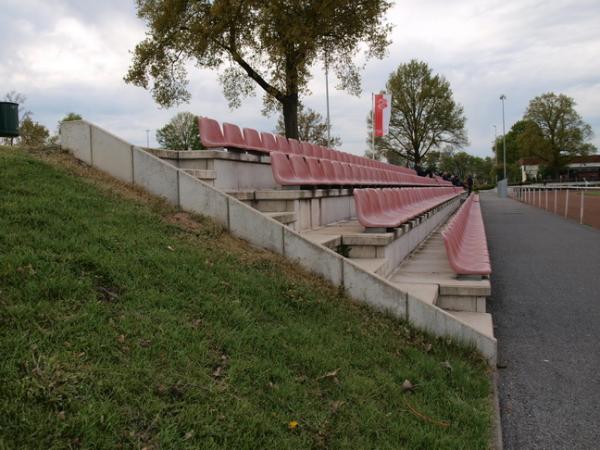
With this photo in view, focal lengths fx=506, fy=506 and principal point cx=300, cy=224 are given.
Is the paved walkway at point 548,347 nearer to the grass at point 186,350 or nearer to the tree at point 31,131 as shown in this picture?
the grass at point 186,350

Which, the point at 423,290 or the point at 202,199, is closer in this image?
the point at 423,290

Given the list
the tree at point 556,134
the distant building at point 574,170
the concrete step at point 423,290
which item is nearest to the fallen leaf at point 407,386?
the concrete step at point 423,290

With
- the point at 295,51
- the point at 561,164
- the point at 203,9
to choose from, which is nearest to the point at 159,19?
the point at 203,9

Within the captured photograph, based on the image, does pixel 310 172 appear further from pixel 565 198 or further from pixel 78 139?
pixel 565 198

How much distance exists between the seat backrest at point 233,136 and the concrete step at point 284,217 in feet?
7.13

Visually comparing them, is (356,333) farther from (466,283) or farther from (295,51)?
(295,51)

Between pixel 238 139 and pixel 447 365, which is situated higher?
pixel 238 139

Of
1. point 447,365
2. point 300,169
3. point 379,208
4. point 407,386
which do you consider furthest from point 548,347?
point 300,169

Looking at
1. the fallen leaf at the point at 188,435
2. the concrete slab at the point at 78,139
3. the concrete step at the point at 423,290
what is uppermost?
the concrete slab at the point at 78,139

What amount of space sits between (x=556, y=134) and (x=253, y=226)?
7176 cm

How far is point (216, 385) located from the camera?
2.27 m

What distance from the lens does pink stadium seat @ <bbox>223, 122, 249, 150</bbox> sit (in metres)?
6.86

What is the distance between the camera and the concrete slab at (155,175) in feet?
15.0

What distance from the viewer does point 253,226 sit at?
425 cm
